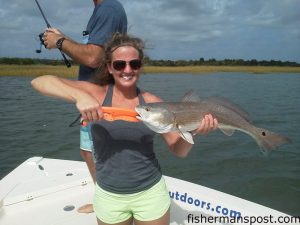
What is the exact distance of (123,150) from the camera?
3086mm

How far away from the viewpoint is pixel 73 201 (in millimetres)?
5039

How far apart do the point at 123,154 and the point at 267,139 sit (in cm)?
135

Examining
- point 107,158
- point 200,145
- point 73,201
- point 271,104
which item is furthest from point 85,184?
point 271,104

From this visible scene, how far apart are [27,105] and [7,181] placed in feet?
51.7

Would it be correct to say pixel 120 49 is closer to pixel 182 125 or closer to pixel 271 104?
pixel 182 125

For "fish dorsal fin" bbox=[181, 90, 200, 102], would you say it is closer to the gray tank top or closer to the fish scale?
the fish scale

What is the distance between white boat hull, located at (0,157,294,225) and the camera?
447cm

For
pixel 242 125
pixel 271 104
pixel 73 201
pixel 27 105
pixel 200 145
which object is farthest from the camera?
pixel 271 104

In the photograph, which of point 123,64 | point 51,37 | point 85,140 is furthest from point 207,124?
point 51,37

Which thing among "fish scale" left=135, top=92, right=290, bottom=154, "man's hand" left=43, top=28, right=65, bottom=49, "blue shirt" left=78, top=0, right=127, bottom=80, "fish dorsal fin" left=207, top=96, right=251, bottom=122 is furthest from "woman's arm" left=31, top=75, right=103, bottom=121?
"fish dorsal fin" left=207, top=96, right=251, bottom=122

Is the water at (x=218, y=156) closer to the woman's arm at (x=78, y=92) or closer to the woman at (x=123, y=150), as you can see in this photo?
the woman at (x=123, y=150)

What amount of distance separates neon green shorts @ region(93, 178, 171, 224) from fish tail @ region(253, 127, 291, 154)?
1.07 meters

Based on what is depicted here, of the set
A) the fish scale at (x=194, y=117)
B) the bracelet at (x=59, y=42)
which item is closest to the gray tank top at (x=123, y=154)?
the fish scale at (x=194, y=117)

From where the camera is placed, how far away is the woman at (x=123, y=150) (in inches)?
121
